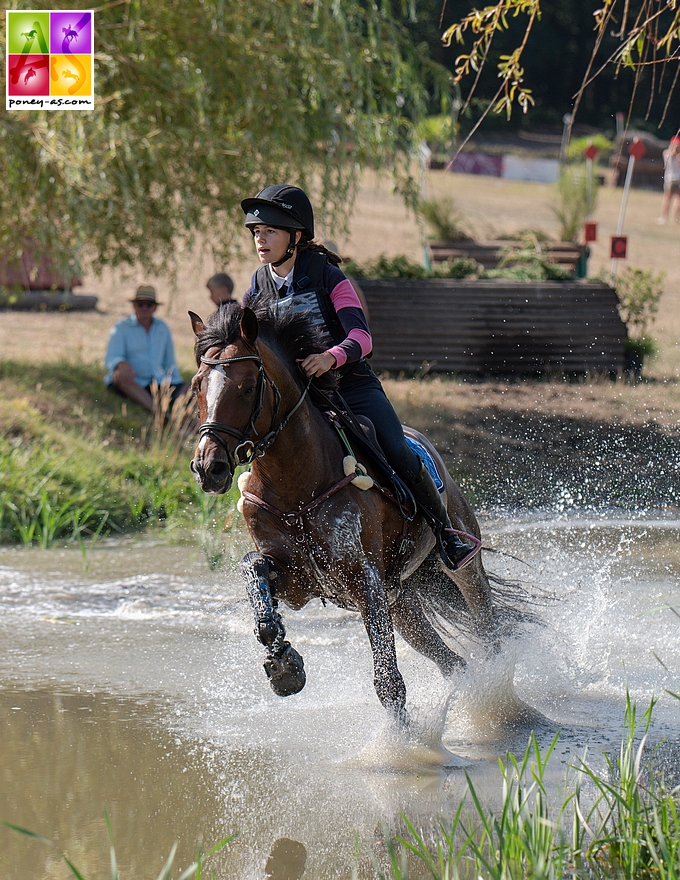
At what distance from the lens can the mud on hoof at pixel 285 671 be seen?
4125 mm

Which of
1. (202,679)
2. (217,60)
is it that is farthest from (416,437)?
(217,60)

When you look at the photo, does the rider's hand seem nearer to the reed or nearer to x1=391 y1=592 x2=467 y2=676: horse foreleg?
x1=391 y1=592 x2=467 y2=676: horse foreleg

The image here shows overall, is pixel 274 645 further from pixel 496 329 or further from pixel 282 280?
pixel 496 329

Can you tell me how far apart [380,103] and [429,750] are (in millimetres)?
9178

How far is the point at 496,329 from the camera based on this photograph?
13.3 m

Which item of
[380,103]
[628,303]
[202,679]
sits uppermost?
[380,103]

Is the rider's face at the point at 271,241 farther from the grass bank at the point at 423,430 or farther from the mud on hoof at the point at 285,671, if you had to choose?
the grass bank at the point at 423,430

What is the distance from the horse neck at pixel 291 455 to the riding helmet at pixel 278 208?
566mm

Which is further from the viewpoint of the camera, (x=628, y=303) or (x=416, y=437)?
(x=628, y=303)

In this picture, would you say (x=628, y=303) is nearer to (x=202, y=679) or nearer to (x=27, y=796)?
(x=202, y=679)

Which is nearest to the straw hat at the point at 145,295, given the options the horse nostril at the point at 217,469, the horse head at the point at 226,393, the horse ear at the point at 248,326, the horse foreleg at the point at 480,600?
the horse foreleg at the point at 480,600

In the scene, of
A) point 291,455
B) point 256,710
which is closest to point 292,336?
point 291,455

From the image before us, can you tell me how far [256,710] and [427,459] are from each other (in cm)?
150

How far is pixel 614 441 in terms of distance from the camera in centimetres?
1057
